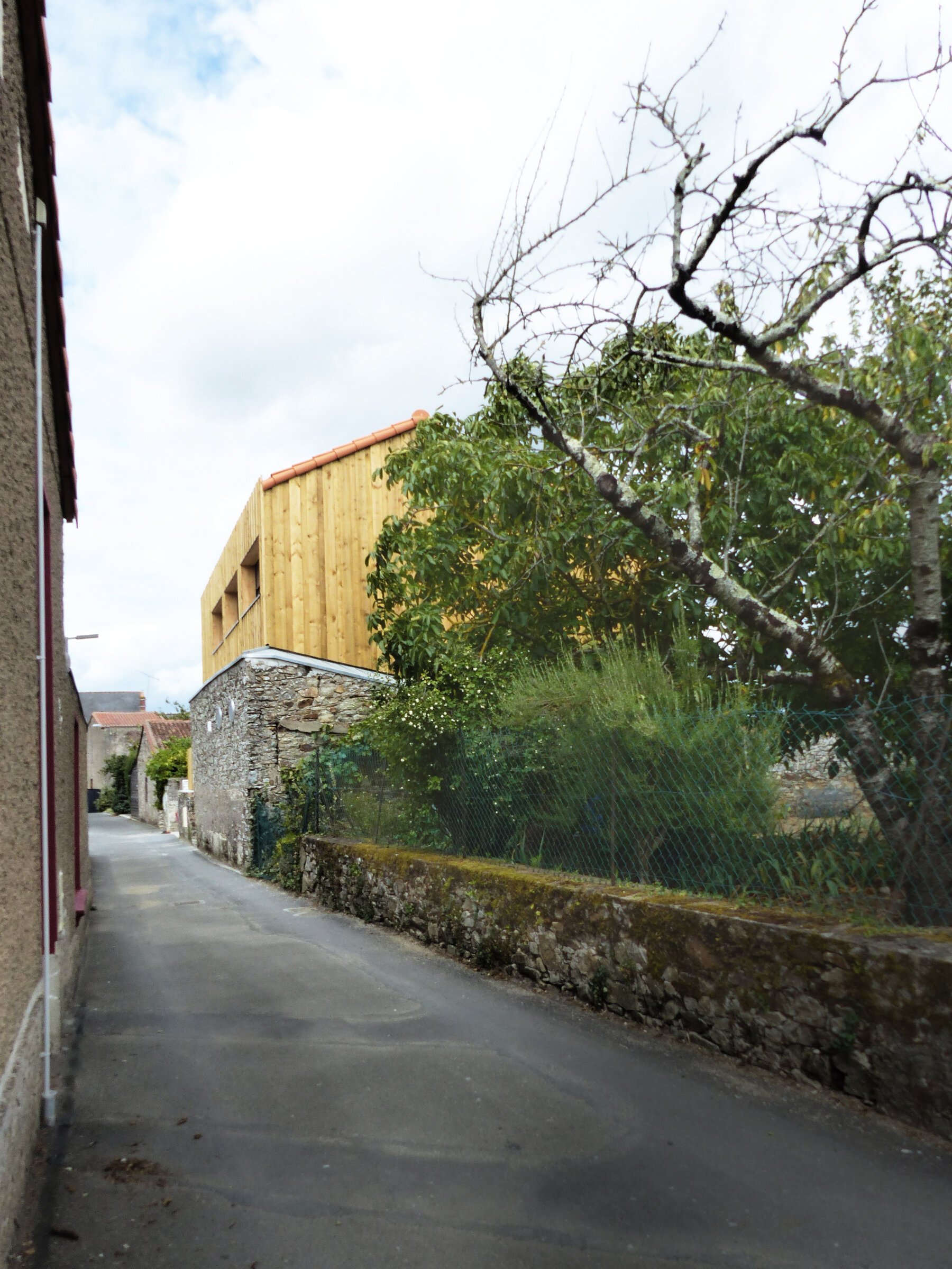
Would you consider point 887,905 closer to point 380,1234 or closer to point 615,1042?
point 615,1042

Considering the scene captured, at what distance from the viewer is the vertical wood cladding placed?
14.6 metres

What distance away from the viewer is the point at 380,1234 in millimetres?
2939

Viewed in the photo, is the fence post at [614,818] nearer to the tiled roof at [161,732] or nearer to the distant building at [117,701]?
the tiled roof at [161,732]

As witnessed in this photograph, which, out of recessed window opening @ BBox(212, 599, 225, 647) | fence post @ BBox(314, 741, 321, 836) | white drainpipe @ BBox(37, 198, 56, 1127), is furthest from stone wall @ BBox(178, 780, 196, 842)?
white drainpipe @ BBox(37, 198, 56, 1127)

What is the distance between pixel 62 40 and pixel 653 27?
3.60 m

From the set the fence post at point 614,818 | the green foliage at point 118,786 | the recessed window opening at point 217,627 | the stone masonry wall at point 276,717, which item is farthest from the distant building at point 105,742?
the fence post at point 614,818

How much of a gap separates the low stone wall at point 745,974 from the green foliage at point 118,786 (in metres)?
44.3

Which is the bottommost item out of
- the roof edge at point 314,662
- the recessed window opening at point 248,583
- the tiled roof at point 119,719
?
the roof edge at point 314,662

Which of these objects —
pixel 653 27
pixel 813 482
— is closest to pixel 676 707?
pixel 813 482

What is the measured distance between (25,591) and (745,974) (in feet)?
12.6

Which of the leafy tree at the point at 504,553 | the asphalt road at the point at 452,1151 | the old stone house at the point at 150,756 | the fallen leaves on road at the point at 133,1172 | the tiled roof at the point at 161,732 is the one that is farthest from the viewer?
the tiled roof at the point at 161,732

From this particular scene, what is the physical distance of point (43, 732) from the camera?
4.07 m

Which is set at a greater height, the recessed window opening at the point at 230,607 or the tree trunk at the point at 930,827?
the recessed window opening at the point at 230,607

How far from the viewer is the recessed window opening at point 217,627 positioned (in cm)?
2105
